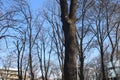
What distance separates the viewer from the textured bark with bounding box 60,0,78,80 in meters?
12.1

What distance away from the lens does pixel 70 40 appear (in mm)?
12406

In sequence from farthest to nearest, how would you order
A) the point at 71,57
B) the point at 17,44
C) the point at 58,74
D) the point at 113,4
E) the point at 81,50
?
the point at 58,74
the point at 17,44
the point at 81,50
the point at 113,4
the point at 71,57

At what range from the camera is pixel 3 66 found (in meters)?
69.4

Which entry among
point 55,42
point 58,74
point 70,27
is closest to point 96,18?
point 55,42

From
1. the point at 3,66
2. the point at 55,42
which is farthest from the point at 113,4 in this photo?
the point at 3,66

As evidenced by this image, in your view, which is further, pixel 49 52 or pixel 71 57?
pixel 49 52

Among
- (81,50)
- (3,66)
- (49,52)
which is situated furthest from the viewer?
(3,66)

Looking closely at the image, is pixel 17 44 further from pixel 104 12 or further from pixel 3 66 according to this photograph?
pixel 3 66

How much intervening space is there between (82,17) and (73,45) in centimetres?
2558

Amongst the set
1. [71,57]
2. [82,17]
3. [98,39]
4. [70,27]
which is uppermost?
[82,17]

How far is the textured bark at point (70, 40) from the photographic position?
1207 centimetres

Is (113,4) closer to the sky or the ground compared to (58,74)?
closer to the sky

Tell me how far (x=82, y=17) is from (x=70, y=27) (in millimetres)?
25341

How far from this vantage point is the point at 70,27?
41.3 feet
